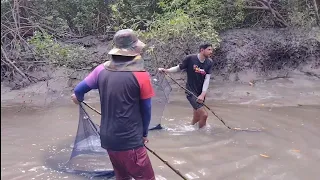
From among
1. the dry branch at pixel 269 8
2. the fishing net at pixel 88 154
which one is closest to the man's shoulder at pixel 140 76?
the fishing net at pixel 88 154

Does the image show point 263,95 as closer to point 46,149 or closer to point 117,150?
point 46,149

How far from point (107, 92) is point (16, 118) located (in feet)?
17.3

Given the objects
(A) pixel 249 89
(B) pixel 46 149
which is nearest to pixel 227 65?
(A) pixel 249 89

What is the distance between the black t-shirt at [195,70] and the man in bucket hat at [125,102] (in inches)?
124

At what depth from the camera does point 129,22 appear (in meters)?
11.8

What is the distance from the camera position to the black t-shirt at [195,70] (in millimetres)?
6652

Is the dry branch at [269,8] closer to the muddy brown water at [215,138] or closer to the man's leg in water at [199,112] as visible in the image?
the muddy brown water at [215,138]

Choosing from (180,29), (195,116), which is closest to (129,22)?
(180,29)

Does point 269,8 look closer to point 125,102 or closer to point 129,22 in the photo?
point 129,22

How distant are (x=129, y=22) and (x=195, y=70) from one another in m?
5.51

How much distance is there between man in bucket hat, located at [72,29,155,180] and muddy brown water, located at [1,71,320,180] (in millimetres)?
1389

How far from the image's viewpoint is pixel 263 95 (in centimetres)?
984

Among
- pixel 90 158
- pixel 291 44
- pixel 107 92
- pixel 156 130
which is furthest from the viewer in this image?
pixel 291 44

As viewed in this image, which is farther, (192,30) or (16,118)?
(192,30)
